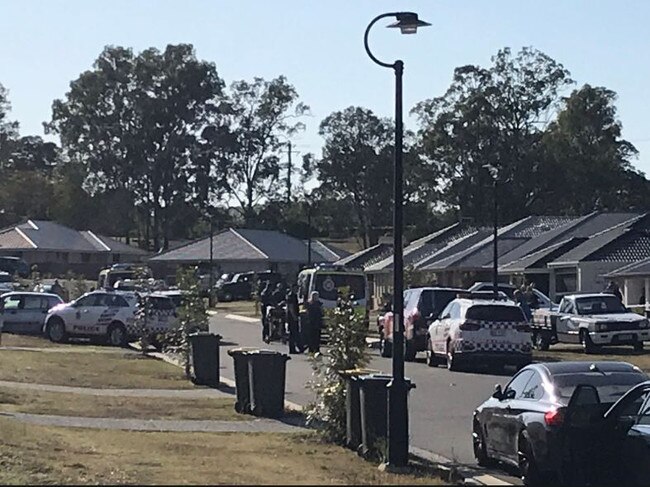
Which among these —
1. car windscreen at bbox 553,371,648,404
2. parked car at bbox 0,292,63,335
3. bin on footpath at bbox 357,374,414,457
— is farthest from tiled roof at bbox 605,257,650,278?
bin on footpath at bbox 357,374,414,457

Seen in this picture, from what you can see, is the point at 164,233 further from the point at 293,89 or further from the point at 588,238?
the point at 588,238

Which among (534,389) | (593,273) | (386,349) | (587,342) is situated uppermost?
(593,273)

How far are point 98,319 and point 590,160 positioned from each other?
6276 cm

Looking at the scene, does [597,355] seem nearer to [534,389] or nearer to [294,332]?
[294,332]

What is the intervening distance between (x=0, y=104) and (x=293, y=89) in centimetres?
2776

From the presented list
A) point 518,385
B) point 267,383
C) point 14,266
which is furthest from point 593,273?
point 14,266

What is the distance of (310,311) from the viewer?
1390 inches

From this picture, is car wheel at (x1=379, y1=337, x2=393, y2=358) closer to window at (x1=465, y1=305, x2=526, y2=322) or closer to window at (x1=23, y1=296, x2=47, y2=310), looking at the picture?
window at (x1=465, y1=305, x2=526, y2=322)

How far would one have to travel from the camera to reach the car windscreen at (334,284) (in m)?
41.9

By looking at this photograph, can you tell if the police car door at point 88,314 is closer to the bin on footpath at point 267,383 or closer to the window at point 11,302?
the window at point 11,302

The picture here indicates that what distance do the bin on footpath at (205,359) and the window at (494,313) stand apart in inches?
275

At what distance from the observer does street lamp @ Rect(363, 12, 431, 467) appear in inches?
557

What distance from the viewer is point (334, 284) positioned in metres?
42.2

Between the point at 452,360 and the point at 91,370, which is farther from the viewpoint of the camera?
the point at 452,360
